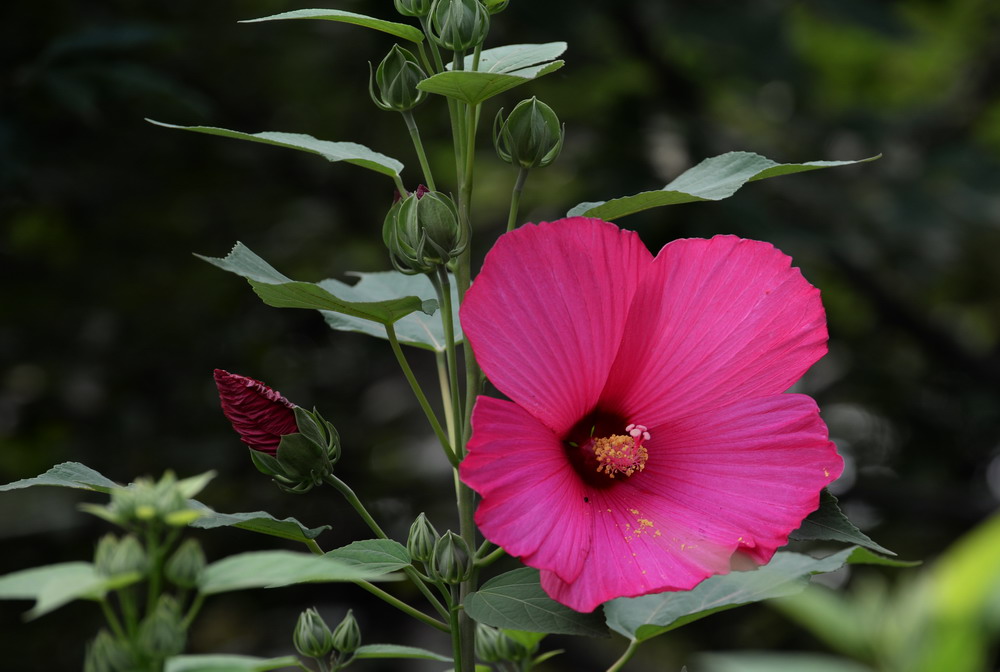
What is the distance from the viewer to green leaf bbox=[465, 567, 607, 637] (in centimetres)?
77

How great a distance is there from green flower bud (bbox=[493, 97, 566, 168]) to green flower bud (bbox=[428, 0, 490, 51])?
0.06m

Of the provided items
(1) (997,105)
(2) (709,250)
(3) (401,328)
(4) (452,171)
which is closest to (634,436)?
(2) (709,250)

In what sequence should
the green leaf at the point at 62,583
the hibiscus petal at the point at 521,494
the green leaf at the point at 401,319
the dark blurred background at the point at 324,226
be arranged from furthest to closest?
the dark blurred background at the point at 324,226 → the green leaf at the point at 401,319 → the hibiscus petal at the point at 521,494 → the green leaf at the point at 62,583

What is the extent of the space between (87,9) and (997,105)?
3.72 meters

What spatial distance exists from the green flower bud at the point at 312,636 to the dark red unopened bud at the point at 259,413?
0.17 m

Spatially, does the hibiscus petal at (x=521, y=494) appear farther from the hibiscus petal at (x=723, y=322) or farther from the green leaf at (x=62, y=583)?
the green leaf at (x=62, y=583)

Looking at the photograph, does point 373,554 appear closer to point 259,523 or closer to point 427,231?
point 259,523

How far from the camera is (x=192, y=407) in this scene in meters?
2.57

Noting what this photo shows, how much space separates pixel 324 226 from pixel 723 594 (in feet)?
8.01

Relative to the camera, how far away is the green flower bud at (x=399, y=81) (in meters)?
0.88

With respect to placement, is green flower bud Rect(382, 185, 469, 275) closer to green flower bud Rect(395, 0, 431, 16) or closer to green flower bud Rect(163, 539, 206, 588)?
green flower bud Rect(395, 0, 431, 16)

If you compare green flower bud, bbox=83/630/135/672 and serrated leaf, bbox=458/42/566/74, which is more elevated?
serrated leaf, bbox=458/42/566/74

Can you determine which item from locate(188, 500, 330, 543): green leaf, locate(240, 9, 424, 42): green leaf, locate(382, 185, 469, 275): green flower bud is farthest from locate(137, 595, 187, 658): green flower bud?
locate(240, 9, 424, 42): green leaf

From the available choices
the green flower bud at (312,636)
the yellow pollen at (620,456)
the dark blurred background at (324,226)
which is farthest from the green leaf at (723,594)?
the dark blurred background at (324,226)
